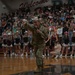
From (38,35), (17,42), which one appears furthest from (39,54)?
(17,42)

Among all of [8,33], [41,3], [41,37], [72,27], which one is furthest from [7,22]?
[41,37]

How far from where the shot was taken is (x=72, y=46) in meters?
18.5

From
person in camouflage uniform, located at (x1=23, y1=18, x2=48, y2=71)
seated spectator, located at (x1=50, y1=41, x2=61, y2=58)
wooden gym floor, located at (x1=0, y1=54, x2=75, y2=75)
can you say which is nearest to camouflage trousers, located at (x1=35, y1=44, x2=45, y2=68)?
person in camouflage uniform, located at (x1=23, y1=18, x2=48, y2=71)

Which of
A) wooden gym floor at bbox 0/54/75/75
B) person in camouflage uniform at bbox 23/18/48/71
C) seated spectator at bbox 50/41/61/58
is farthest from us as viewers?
seated spectator at bbox 50/41/61/58

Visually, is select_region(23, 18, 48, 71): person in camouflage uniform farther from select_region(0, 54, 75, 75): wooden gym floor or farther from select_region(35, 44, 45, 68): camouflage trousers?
select_region(0, 54, 75, 75): wooden gym floor

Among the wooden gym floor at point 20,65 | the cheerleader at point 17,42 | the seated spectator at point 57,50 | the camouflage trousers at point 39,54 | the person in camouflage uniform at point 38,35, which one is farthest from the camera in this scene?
the cheerleader at point 17,42

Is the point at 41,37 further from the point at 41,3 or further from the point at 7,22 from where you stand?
the point at 41,3

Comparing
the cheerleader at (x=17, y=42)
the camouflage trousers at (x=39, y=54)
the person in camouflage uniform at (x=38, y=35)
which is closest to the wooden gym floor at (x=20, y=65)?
the camouflage trousers at (x=39, y=54)

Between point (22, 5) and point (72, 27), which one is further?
point (22, 5)

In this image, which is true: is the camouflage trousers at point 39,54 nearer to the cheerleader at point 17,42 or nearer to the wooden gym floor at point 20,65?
the wooden gym floor at point 20,65

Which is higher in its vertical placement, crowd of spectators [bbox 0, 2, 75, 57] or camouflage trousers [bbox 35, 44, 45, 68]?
crowd of spectators [bbox 0, 2, 75, 57]

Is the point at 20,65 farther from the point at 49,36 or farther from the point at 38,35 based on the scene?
the point at 49,36

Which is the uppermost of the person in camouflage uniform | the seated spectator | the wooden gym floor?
the person in camouflage uniform

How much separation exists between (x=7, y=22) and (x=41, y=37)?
490 inches
